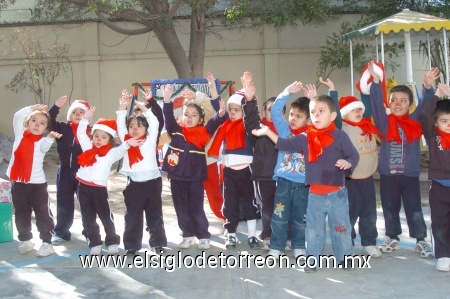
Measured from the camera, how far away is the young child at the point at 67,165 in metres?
6.61

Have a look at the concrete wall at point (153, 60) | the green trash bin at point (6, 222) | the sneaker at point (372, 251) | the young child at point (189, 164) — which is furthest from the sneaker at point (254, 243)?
the concrete wall at point (153, 60)

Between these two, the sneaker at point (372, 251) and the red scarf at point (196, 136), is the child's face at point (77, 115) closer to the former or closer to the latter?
the red scarf at point (196, 136)

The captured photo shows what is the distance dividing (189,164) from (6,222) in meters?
2.10

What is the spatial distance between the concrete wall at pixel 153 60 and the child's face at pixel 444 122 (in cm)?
1192

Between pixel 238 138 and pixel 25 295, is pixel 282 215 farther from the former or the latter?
pixel 25 295

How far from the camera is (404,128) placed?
5949 millimetres

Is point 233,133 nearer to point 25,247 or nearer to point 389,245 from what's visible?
point 389,245

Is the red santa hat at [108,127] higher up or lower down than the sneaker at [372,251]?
higher up

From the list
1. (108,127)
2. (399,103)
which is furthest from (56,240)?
(399,103)

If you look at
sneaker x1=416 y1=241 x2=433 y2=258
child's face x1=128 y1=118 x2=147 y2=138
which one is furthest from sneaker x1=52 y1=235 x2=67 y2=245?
sneaker x1=416 y1=241 x2=433 y2=258

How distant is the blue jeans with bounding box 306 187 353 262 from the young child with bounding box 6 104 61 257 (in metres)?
2.49

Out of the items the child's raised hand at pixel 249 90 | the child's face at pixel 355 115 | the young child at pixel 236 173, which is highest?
the child's raised hand at pixel 249 90

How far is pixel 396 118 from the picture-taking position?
19.7 feet

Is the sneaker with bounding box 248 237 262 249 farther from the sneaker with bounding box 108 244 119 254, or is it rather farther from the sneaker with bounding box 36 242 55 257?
the sneaker with bounding box 36 242 55 257
